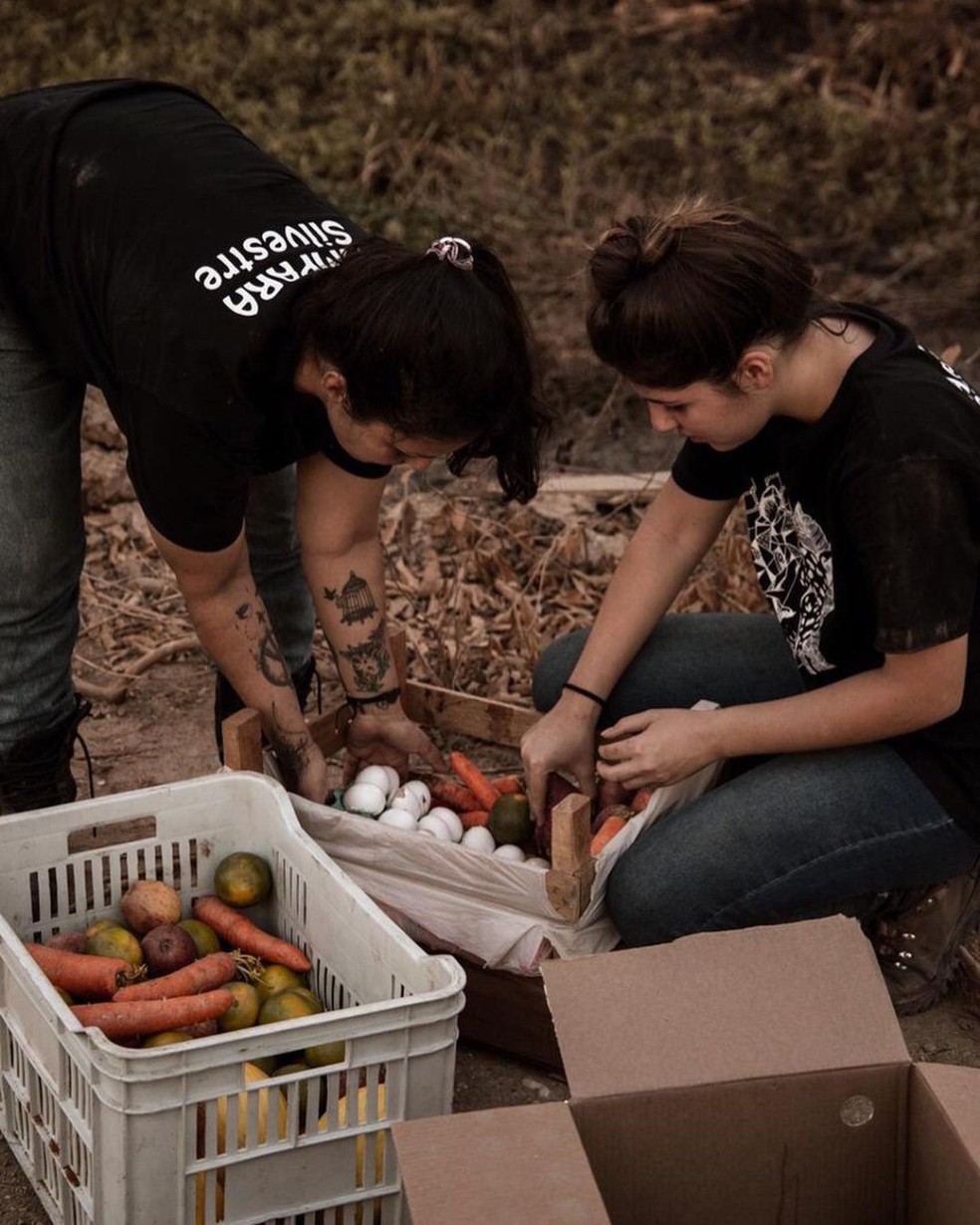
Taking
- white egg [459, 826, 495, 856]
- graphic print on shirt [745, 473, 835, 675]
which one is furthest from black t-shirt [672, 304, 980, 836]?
white egg [459, 826, 495, 856]

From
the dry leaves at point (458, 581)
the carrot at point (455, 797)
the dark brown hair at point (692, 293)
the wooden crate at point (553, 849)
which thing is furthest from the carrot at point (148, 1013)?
the dry leaves at point (458, 581)

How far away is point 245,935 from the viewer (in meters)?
2.76

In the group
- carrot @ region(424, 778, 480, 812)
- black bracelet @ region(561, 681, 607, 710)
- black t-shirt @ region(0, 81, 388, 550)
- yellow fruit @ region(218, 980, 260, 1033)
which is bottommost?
carrot @ region(424, 778, 480, 812)

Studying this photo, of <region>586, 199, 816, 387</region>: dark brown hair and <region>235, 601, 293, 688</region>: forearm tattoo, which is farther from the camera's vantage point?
<region>235, 601, 293, 688</region>: forearm tattoo

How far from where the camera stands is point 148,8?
7.63 m

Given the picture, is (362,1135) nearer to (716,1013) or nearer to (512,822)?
(716,1013)

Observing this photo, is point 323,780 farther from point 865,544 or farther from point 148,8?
point 148,8

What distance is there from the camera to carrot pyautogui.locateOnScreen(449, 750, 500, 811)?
3201 millimetres

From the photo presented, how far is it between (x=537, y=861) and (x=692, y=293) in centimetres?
101

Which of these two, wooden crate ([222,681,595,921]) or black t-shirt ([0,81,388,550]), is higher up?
black t-shirt ([0,81,388,550])

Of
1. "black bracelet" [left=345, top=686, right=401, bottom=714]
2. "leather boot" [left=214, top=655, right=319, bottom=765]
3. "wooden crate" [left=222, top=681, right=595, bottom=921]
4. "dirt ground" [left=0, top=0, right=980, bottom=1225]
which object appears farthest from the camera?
"dirt ground" [left=0, top=0, right=980, bottom=1225]

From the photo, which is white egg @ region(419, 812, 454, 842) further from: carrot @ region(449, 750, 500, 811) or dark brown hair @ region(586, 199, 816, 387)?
dark brown hair @ region(586, 199, 816, 387)

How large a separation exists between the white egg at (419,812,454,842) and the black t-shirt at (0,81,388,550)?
2.07 feet

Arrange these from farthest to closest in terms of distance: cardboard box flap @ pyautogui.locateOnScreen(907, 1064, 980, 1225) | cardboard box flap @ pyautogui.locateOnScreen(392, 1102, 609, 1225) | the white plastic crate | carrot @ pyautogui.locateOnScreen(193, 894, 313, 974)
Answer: carrot @ pyautogui.locateOnScreen(193, 894, 313, 974) → the white plastic crate → cardboard box flap @ pyautogui.locateOnScreen(907, 1064, 980, 1225) → cardboard box flap @ pyautogui.locateOnScreen(392, 1102, 609, 1225)
